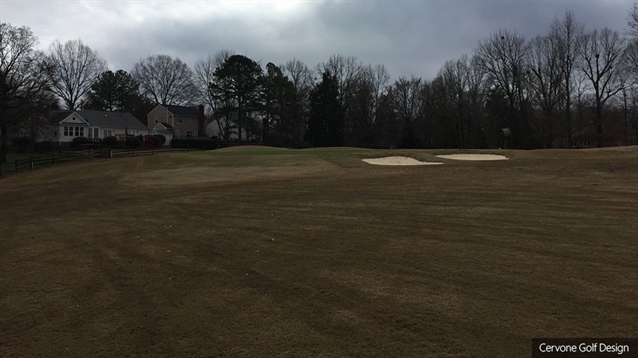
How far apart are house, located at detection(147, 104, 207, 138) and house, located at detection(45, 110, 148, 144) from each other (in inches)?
161

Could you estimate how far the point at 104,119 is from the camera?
68375mm

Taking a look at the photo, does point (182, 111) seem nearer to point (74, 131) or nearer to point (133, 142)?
point (74, 131)

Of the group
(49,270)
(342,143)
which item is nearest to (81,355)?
(49,270)

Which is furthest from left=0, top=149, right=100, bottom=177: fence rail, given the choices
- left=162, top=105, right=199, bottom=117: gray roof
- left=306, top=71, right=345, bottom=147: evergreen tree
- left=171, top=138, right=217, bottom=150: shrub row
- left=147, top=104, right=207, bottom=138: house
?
left=162, top=105, right=199, bottom=117: gray roof

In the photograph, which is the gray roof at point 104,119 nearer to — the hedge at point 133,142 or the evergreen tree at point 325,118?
the hedge at point 133,142

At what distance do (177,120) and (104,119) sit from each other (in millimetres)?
12470

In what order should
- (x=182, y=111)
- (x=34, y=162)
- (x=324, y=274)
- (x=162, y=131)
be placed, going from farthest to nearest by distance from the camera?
(x=182, y=111)
(x=162, y=131)
(x=34, y=162)
(x=324, y=274)

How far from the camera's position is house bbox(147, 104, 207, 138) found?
7369 cm

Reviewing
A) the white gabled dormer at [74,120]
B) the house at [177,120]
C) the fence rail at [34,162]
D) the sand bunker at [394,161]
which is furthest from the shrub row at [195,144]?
the sand bunker at [394,161]

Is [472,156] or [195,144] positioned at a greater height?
[195,144]

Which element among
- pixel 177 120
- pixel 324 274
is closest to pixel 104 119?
pixel 177 120

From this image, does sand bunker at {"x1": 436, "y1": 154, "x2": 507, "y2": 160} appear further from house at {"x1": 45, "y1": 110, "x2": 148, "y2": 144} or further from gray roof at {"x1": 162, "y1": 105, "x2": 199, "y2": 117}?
gray roof at {"x1": 162, "y1": 105, "x2": 199, "y2": 117}

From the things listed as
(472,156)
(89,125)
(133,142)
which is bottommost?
(472,156)

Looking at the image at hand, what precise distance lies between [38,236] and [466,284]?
31.1 ft
